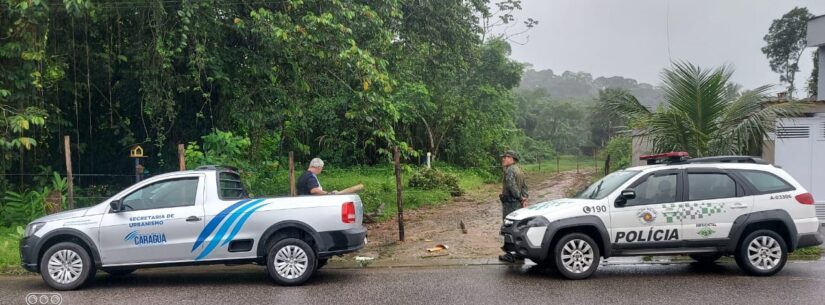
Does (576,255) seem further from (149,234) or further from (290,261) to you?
(149,234)

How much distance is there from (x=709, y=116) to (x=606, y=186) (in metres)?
3.38

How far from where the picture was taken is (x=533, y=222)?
8445 millimetres

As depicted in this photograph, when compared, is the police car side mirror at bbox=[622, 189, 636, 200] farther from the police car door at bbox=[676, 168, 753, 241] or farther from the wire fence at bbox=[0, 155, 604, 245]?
the wire fence at bbox=[0, 155, 604, 245]

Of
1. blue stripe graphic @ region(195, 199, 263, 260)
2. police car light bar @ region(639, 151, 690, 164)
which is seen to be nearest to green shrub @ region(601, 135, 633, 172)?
police car light bar @ region(639, 151, 690, 164)

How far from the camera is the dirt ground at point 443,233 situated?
10695 millimetres

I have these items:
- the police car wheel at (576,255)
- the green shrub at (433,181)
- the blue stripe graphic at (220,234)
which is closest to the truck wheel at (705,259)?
the police car wheel at (576,255)

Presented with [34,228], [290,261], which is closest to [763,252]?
[290,261]

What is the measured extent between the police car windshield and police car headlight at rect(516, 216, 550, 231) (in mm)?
915

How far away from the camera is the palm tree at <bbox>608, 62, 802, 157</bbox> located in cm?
1089

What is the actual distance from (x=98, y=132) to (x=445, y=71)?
928 cm

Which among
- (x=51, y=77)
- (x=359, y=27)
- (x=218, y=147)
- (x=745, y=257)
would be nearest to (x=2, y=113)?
(x=51, y=77)

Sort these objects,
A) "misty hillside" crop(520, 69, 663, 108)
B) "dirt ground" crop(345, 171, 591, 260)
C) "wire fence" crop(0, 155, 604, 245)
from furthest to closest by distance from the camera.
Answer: "misty hillside" crop(520, 69, 663, 108)
"wire fence" crop(0, 155, 604, 245)
"dirt ground" crop(345, 171, 591, 260)

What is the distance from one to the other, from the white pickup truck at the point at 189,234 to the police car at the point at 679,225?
2667mm

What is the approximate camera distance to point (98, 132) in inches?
600
